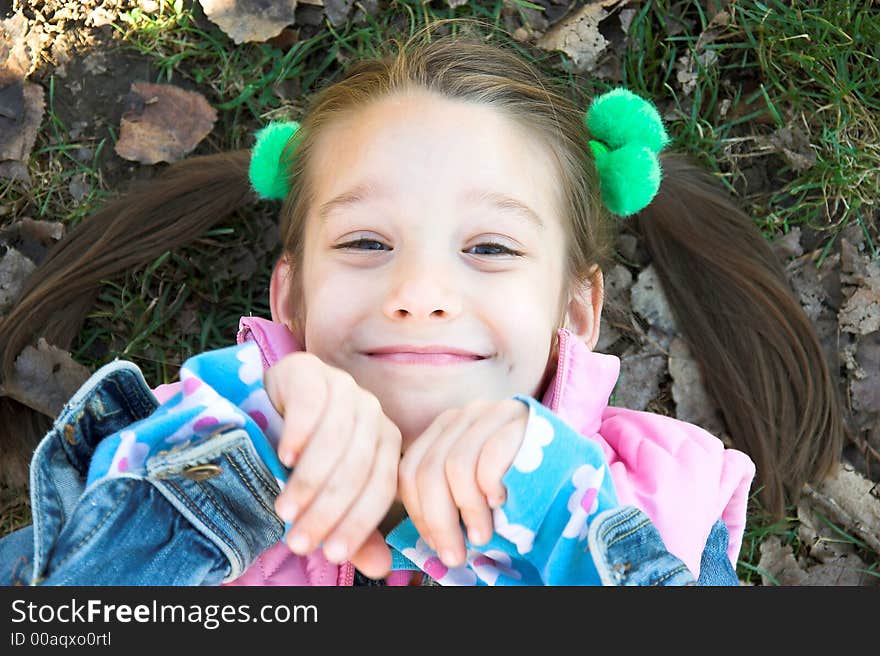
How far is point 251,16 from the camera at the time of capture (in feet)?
9.77

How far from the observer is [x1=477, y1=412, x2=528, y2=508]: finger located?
68.0 inches

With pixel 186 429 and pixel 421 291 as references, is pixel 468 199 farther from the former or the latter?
pixel 186 429

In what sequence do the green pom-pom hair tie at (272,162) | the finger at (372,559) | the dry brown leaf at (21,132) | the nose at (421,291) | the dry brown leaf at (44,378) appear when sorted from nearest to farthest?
the finger at (372,559) → the nose at (421,291) → the green pom-pom hair tie at (272,162) → the dry brown leaf at (44,378) → the dry brown leaf at (21,132)

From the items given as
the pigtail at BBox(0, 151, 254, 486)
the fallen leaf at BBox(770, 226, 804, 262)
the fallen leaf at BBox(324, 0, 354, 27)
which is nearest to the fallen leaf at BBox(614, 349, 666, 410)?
the fallen leaf at BBox(770, 226, 804, 262)

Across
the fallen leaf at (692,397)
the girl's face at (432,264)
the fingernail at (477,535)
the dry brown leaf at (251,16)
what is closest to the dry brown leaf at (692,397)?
the fallen leaf at (692,397)

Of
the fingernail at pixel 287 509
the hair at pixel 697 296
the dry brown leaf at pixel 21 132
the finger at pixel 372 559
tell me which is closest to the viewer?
the fingernail at pixel 287 509

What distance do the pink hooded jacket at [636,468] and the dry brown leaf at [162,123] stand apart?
865mm

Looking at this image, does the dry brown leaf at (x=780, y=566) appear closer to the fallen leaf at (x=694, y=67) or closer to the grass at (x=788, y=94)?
the grass at (x=788, y=94)

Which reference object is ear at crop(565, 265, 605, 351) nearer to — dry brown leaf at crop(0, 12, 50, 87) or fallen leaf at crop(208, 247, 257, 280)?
fallen leaf at crop(208, 247, 257, 280)

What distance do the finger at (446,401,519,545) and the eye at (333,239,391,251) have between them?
22.2 inches

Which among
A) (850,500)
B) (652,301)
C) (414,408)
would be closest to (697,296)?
(652,301)

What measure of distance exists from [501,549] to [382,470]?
316 mm

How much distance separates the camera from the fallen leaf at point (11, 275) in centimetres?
286

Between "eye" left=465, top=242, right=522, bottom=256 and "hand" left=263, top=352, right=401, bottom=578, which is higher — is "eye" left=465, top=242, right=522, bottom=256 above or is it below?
above
